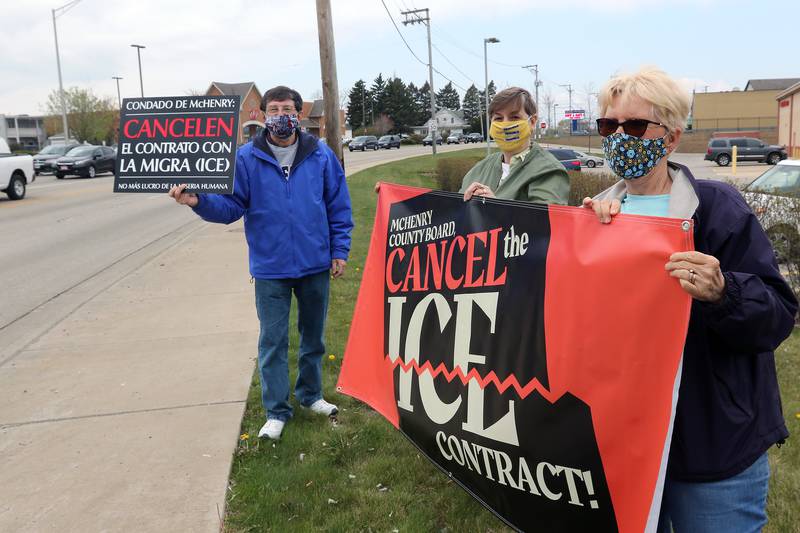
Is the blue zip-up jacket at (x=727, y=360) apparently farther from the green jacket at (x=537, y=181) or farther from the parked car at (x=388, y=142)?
the parked car at (x=388, y=142)

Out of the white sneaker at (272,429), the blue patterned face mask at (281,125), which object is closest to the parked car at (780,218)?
the blue patterned face mask at (281,125)

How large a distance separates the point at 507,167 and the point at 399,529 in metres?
1.88

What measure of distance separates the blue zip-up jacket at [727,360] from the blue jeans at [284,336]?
2.75m

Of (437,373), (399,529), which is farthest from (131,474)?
(437,373)

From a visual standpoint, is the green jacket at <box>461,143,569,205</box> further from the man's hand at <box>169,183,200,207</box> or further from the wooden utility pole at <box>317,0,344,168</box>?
the wooden utility pole at <box>317,0,344,168</box>

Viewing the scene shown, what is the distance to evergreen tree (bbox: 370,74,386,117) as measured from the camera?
11107 centimetres

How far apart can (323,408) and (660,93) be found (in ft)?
10.5

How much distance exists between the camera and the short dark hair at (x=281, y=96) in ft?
13.6

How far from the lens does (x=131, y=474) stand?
3.81 meters

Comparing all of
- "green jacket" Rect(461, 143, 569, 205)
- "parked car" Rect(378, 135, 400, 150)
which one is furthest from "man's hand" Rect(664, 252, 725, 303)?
"parked car" Rect(378, 135, 400, 150)

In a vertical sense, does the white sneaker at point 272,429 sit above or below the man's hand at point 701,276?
below

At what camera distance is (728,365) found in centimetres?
179

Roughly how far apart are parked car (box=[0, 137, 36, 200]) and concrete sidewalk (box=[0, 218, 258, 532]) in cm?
1549

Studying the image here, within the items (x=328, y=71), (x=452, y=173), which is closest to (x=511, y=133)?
(x=328, y=71)
